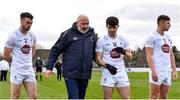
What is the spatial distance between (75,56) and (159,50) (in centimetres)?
210

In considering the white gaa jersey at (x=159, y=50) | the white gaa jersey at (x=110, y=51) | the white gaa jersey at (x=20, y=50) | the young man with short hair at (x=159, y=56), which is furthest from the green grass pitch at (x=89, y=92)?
the white gaa jersey at (x=110, y=51)

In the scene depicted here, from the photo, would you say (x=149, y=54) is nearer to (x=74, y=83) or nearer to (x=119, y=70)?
(x=119, y=70)

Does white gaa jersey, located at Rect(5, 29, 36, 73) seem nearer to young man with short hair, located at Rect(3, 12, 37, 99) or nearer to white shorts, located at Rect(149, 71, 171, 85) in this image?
young man with short hair, located at Rect(3, 12, 37, 99)

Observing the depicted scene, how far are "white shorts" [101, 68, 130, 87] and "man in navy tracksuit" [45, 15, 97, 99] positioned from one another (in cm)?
40

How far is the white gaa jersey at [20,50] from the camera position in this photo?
1021 cm

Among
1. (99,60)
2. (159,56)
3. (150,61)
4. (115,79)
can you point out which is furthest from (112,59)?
(159,56)

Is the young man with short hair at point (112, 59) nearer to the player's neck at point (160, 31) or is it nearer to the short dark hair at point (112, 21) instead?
the short dark hair at point (112, 21)

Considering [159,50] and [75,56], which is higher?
[159,50]

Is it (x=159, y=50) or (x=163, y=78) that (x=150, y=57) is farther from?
(x=163, y=78)

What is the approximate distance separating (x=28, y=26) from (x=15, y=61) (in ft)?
2.53

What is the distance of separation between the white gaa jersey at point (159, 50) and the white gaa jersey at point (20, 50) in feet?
8.31

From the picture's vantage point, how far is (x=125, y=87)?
9836 millimetres

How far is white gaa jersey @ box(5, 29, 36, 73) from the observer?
10211 millimetres

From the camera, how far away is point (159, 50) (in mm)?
10625
